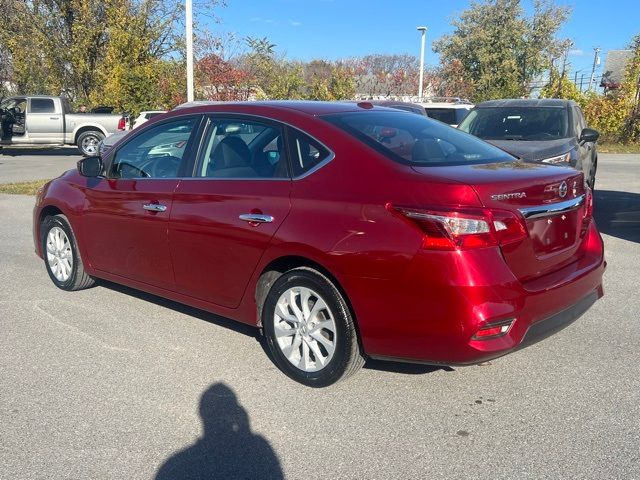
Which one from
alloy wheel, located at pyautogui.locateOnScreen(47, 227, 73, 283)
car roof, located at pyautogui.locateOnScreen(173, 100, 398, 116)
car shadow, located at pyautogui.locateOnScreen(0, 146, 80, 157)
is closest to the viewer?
car roof, located at pyautogui.locateOnScreen(173, 100, 398, 116)

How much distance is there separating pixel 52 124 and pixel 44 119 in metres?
0.30

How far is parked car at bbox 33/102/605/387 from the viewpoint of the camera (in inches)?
130

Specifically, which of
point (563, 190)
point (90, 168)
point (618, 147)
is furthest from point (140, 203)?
point (618, 147)

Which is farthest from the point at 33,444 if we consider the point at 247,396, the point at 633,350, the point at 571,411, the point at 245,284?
the point at 633,350

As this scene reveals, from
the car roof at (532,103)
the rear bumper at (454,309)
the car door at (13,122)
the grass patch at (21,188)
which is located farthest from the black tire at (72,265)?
the car door at (13,122)

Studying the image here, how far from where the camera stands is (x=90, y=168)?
5.23 m

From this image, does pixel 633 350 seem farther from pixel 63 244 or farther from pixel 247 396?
pixel 63 244

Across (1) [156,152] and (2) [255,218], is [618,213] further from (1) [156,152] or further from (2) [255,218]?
(2) [255,218]

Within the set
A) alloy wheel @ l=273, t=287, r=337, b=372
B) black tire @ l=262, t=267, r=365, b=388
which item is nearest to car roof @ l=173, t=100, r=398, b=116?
black tire @ l=262, t=267, r=365, b=388

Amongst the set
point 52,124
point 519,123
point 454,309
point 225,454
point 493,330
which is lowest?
point 225,454

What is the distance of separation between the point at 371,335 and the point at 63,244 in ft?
11.5

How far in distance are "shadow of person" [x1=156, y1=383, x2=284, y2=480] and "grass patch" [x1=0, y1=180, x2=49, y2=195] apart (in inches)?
415

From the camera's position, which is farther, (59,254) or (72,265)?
(59,254)

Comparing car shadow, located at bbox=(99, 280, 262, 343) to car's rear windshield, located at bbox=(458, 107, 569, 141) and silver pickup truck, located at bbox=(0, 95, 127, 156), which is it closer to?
car's rear windshield, located at bbox=(458, 107, 569, 141)
